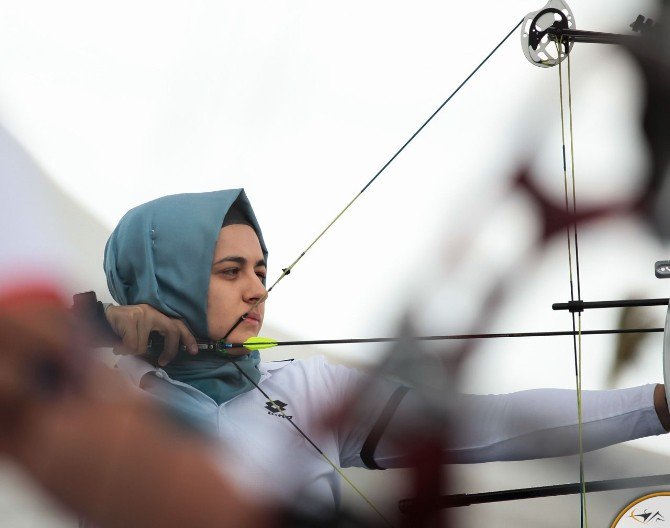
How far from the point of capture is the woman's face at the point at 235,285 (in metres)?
1.25

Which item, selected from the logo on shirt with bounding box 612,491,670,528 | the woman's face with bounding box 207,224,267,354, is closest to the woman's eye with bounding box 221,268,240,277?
the woman's face with bounding box 207,224,267,354

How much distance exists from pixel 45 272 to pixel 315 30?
0.54 m

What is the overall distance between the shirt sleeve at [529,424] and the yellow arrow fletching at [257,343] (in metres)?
0.22

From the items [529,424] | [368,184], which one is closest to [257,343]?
[368,184]

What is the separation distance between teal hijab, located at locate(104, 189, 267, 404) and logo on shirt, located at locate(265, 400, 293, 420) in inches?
1.5

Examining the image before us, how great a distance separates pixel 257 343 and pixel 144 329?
0.52ft

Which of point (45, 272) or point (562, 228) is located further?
point (562, 228)

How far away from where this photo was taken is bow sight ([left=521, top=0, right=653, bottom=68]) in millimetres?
1402

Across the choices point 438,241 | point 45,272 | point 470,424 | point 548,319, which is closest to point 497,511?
point 470,424

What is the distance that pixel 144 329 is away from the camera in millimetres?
1228

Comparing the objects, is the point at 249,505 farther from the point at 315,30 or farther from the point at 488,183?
the point at 315,30

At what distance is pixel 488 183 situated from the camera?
1.37m

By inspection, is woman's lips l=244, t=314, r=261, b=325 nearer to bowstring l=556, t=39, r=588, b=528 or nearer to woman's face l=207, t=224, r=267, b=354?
woman's face l=207, t=224, r=267, b=354

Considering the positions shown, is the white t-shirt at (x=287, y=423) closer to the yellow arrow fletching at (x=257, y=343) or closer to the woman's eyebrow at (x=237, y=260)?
the yellow arrow fletching at (x=257, y=343)
